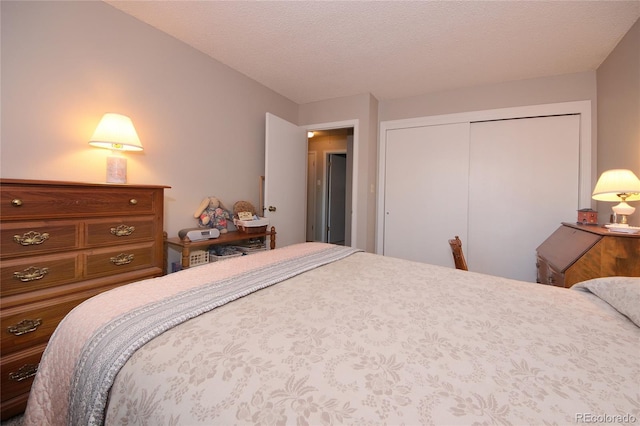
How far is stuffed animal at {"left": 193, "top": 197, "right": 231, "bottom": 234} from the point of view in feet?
7.72

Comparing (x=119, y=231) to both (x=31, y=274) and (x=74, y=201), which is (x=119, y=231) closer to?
(x=74, y=201)

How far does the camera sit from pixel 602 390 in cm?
54

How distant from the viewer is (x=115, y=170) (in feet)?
5.52

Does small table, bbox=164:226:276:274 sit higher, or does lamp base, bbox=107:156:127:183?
lamp base, bbox=107:156:127:183

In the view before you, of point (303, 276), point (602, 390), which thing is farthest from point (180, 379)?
point (602, 390)

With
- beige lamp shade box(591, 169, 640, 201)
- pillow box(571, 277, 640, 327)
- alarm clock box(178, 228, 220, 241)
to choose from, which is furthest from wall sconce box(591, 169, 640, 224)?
alarm clock box(178, 228, 220, 241)

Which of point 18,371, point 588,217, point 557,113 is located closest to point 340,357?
point 18,371

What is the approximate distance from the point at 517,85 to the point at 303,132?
248 centimetres

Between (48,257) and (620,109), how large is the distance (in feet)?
13.2

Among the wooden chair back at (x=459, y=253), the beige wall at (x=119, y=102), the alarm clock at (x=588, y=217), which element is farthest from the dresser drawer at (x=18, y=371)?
the alarm clock at (x=588, y=217)

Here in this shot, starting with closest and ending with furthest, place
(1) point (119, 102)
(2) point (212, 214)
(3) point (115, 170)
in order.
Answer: (3) point (115, 170) → (1) point (119, 102) → (2) point (212, 214)

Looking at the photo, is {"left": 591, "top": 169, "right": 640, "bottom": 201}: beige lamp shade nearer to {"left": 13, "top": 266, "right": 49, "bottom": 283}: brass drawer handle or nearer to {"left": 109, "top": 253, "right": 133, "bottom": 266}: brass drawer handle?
{"left": 109, "top": 253, "right": 133, "bottom": 266}: brass drawer handle

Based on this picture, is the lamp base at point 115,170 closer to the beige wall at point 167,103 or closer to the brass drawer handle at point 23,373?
the beige wall at point 167,103

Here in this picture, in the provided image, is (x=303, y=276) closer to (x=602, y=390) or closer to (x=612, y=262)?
(x=602, y=390)
